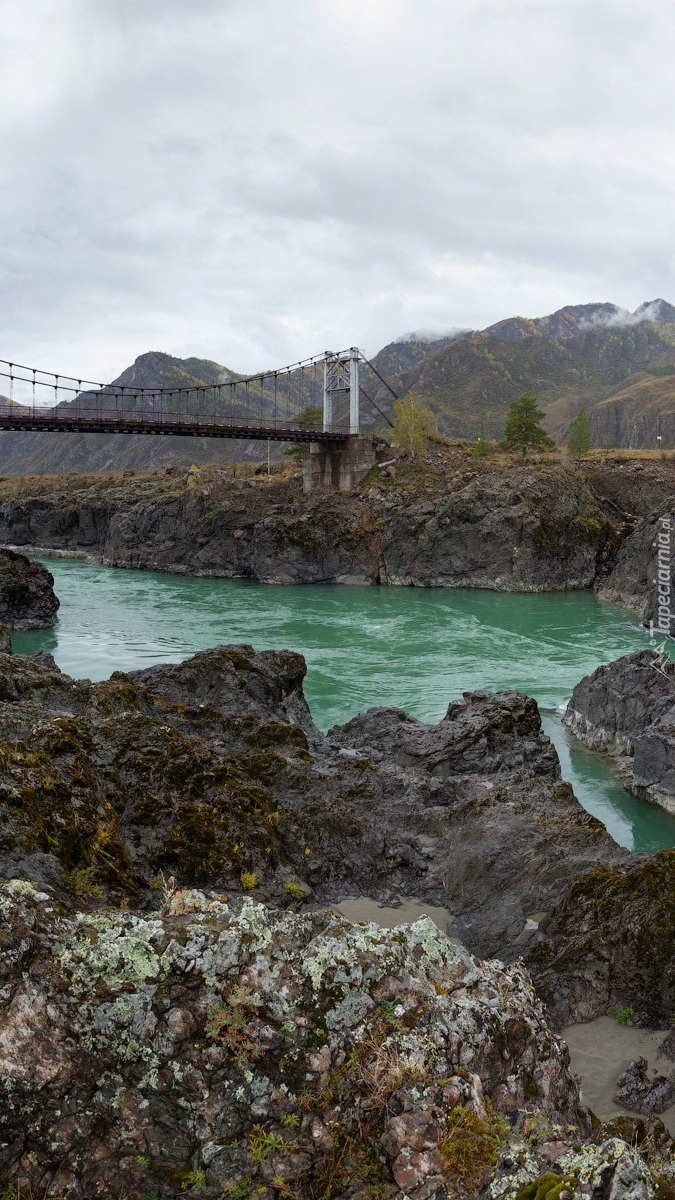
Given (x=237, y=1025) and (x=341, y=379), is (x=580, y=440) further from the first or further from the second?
(x=237, y=1025)

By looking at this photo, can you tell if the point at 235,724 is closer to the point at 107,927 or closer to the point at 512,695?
the point at 512,695

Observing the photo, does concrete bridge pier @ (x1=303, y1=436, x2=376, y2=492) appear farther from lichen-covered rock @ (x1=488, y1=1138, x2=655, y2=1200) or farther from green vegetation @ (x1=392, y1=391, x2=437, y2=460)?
lichen-covered rock @ (x1=488, y1=1138, x2=655, y2=1200)

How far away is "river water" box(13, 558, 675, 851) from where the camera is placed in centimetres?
1652

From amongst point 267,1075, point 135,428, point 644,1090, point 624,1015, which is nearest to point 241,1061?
point 267,1075

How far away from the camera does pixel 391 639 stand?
28031 mm

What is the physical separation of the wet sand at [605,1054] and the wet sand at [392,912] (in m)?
1.38

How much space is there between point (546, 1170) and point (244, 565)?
4787cm

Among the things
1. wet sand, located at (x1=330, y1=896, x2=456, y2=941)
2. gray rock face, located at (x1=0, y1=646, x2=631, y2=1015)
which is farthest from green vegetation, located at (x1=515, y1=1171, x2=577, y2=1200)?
wet sand, located at (x1=330, y1=896, x2=456, y2=941)

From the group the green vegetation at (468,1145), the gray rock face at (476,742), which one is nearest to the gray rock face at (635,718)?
the gray rock face at (476,742)

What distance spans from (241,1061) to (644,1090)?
2.52m

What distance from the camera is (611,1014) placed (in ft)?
15.6

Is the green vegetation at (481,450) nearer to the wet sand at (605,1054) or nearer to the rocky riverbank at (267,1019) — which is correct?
the rocky riverbank at (267,1019)

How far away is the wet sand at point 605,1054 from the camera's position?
158 inches

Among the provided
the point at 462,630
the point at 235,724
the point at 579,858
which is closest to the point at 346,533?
the point at 462,630
